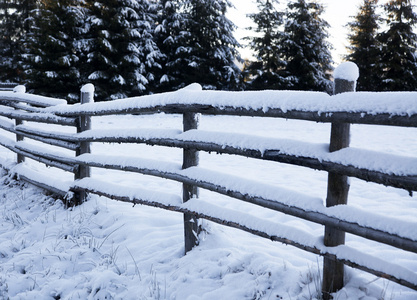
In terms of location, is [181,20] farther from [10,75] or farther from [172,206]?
[172,206]

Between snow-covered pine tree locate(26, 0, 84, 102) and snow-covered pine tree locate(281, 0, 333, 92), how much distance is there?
13.8m

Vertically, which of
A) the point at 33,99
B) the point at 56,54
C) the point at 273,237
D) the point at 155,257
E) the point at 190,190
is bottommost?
the point at 155,257

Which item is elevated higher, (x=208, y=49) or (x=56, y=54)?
(x=208, y=49)

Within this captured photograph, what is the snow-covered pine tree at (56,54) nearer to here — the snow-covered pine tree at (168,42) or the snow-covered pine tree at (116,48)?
the snow-covered pine tree at (116,48)

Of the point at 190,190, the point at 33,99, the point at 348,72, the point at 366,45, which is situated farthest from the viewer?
the point at 366,45

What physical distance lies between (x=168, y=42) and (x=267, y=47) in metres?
6.69

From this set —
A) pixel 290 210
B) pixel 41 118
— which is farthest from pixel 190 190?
pixel 41 118

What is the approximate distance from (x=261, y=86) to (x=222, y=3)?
6179mm

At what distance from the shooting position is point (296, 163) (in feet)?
8.53

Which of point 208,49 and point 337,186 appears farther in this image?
point 208,49

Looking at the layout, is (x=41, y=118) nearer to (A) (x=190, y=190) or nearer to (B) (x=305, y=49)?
(A) (x=190, y=190)

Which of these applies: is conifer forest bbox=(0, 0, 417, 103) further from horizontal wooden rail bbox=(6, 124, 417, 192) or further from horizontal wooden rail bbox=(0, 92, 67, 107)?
horizontal wooden rail bbox=(6, 124, 417, 192)

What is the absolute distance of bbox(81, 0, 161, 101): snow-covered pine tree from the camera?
2030 cm

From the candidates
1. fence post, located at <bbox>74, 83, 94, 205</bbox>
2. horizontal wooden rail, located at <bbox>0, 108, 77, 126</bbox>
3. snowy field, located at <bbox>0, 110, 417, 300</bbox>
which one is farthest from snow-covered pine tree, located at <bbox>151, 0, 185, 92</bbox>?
snowy field, located at <bbox>0, 110, 417, 300</bbox>
